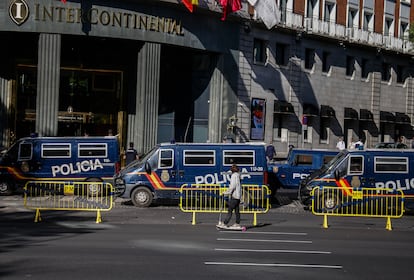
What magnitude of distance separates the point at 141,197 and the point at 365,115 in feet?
96.1

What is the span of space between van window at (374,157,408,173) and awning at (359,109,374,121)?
26.1 m

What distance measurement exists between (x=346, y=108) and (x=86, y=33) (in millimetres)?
21260

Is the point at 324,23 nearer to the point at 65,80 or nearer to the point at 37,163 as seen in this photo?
the point at 65,80

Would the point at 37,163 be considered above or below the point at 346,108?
below

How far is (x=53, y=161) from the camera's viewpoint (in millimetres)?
26625

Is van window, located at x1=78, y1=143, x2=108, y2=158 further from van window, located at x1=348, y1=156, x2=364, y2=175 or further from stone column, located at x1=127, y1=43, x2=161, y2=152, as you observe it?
stone column, located at x1=127, y1=43, x2=161, y2=152

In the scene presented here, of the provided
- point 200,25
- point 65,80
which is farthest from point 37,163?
point 200,25

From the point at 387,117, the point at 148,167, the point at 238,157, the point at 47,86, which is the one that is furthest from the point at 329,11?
the point at 148,167

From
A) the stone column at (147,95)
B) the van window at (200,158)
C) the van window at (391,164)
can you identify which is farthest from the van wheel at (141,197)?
the stone column at (147,95)

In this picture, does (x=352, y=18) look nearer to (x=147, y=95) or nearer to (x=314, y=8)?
(x=314, y=8)

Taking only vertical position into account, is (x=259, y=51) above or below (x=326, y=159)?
above

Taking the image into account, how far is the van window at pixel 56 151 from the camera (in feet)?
87.2

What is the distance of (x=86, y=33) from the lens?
35031mm

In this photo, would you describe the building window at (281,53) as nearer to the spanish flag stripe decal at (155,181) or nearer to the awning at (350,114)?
the awning at (350,114)
